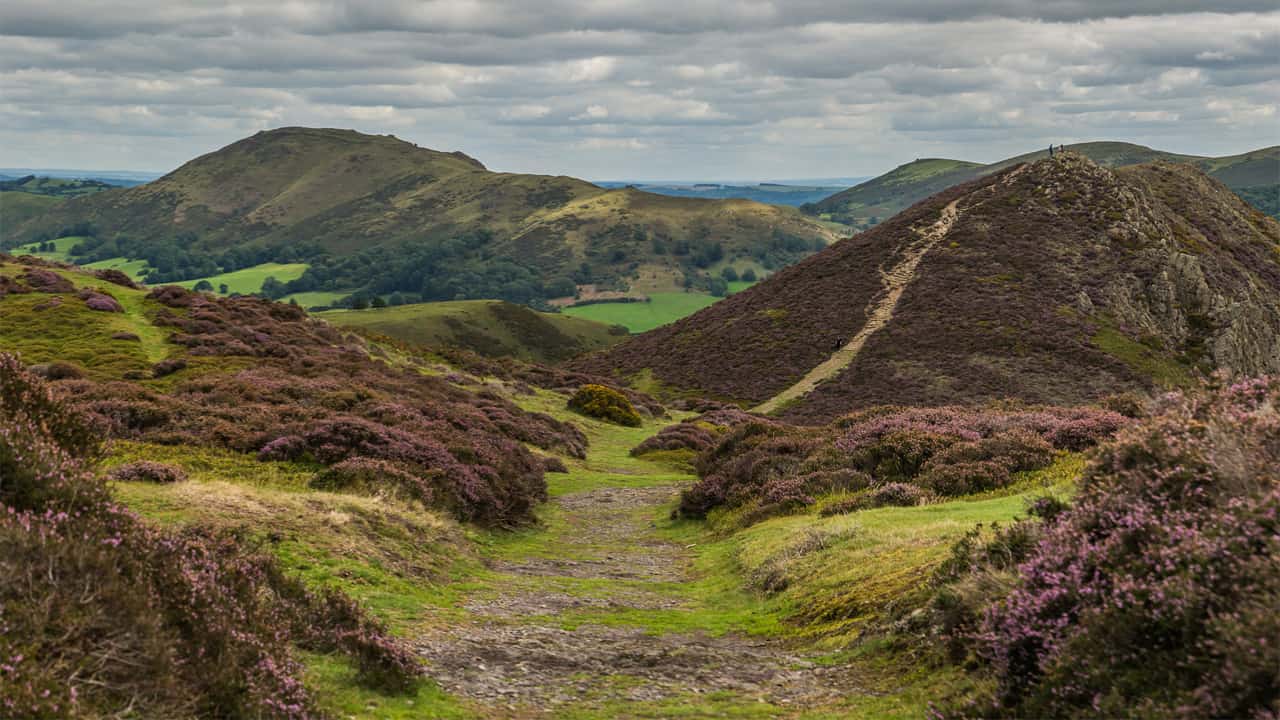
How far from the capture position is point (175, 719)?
22.4 ft

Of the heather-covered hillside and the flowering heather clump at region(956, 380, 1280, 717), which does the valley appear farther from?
the heather-covered hillside

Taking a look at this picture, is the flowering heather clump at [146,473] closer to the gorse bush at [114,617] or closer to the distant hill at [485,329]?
the gorse bush at [114,617]

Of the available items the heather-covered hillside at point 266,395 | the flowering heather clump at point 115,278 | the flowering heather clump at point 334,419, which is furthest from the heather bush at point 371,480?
the flowering heather clump at point 115,278

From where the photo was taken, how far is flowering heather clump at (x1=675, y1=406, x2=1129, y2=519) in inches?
842

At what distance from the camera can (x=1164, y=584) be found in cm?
662

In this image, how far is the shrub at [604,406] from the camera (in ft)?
190

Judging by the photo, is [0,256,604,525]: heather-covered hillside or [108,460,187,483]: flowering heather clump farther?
→ [0,256,604,525]: heather-covered hillside

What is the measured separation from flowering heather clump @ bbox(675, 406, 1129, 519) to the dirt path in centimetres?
4096

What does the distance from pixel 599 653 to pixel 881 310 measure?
253 feet

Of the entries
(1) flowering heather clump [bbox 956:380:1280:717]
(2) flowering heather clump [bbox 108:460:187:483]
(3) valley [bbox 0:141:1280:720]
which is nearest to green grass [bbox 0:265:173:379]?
(3) valley [bbox 0:141:1280:720]

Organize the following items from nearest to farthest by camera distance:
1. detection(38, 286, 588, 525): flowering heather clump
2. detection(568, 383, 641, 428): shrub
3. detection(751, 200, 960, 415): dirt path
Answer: detection(38, 286, 588, 525): flowering heather clump → detection(568, 383, 641, 428): shrub → detection(751, 200, 960, 415): dirt path

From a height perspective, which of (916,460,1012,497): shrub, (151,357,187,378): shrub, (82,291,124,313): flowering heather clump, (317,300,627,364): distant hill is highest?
(82,291,124,313): flowering heather clump

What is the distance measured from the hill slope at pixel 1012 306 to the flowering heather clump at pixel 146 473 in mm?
53597

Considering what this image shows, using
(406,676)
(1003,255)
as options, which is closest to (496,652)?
(406,676)
